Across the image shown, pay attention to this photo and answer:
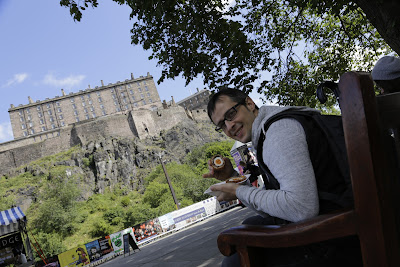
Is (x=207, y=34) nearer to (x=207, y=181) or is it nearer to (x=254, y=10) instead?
(x=254, y=10)

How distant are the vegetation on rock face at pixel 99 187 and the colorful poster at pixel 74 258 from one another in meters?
20.9

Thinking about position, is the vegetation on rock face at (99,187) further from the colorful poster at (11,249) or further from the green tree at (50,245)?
the colorful poster at (11,249)

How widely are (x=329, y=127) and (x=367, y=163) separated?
34cm

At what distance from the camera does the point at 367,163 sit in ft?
2.32

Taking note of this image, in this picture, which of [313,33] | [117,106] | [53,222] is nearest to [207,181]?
[53,222]

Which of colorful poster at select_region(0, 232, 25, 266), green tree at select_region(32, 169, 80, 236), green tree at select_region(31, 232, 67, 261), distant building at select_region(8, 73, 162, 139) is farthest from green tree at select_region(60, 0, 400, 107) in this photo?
distant building at select_region(8, 73, 162, 139)

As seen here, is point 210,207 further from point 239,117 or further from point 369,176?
point 369,176

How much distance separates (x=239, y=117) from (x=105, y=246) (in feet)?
61.3

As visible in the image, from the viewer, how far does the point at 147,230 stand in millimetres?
21109

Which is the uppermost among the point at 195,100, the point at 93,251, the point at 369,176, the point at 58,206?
the point at 195,100

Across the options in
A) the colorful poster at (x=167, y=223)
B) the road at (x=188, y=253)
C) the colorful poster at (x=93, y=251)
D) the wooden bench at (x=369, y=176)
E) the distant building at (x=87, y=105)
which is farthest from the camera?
the distant building at (x=87, y=105)

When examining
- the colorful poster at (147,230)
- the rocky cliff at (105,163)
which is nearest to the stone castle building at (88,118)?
the rocky cliff at (105,163)

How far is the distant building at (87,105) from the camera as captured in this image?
79750 mm

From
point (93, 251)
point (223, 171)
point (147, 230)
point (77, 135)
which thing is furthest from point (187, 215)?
point (77, 135)
